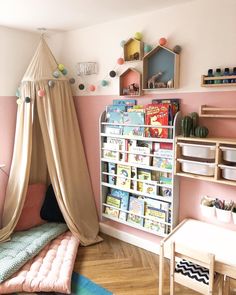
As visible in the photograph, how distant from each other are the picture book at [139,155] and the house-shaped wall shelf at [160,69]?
1.95 feet

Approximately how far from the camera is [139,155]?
2727mm

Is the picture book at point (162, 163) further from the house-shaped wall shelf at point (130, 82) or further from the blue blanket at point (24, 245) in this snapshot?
the blue blanket at point (24, 245)

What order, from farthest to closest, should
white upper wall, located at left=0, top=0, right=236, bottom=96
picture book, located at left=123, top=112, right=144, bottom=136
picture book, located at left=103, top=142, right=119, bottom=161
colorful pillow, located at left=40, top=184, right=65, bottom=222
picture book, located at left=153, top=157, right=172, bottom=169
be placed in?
colorful pillow, located at left=40, top=184, right=65, bottom=222 < picture book, located at left=103, top=142, right=119, bottom=161 < picture book, located at left=123, top=112, right=144, bottom=136 < picture book, located at left=153, top=157, right=172, bottom=169 < white upper wall, located at left=0, top=0, right=236, bottom=96

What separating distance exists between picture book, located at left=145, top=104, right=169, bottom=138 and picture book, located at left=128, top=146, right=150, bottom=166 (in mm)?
157

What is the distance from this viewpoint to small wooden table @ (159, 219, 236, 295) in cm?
184

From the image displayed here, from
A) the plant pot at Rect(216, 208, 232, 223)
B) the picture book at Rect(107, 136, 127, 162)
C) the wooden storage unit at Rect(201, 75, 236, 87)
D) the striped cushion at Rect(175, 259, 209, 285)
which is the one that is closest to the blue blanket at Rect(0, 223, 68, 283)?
the picture book at Rect(107, 136, 127, 162)

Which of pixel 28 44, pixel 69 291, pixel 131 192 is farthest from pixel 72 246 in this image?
pixel 28 44

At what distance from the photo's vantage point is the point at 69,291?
222cm

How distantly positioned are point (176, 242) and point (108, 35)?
2125mm

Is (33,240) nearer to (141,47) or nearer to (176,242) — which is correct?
(176,242)

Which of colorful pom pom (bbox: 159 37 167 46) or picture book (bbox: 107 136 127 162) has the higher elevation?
colorful pom pom (bbox: 159 37 167 46)

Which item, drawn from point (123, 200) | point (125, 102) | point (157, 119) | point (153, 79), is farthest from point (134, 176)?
point (153, 79)

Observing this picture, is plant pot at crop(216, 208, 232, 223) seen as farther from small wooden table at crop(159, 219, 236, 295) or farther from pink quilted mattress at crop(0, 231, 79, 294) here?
pink quilted mattress at crop(0, 231, 79, 294)

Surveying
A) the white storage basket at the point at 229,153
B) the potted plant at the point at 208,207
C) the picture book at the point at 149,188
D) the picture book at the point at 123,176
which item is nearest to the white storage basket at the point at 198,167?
the white storage basket at the point at 229,153
